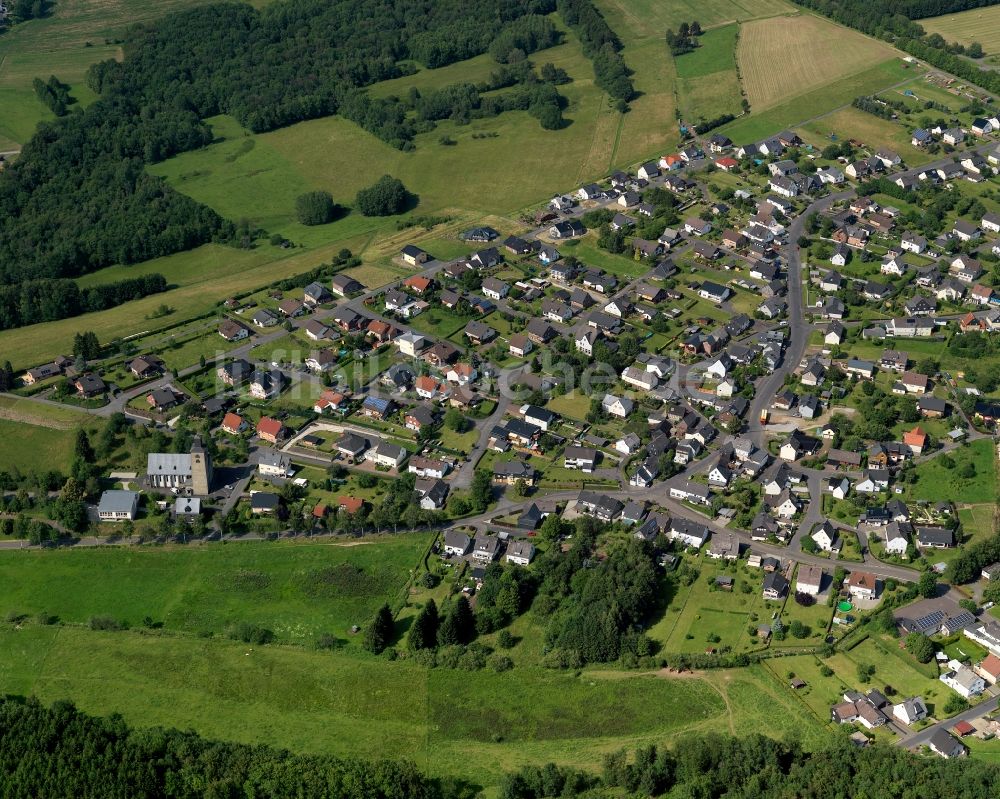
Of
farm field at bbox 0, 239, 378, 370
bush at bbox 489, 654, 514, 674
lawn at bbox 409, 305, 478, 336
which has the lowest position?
bush at bbox 489, 654, 514, 674

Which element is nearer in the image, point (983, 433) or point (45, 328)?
point (983, 433)

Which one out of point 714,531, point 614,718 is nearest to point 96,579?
point 614,718

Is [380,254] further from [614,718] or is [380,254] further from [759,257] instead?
[614,718]

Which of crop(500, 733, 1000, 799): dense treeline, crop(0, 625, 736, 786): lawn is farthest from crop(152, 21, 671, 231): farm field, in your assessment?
crop(500, 733, 1000, 799): dense treeline

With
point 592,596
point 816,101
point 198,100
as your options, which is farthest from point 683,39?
point 592,596

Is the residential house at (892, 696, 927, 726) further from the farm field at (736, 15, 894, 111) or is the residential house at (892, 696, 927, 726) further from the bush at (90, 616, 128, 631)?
the farm field at (736, 15, 894, 111)

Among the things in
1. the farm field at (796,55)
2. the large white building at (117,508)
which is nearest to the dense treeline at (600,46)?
the farm field at (796,55)
